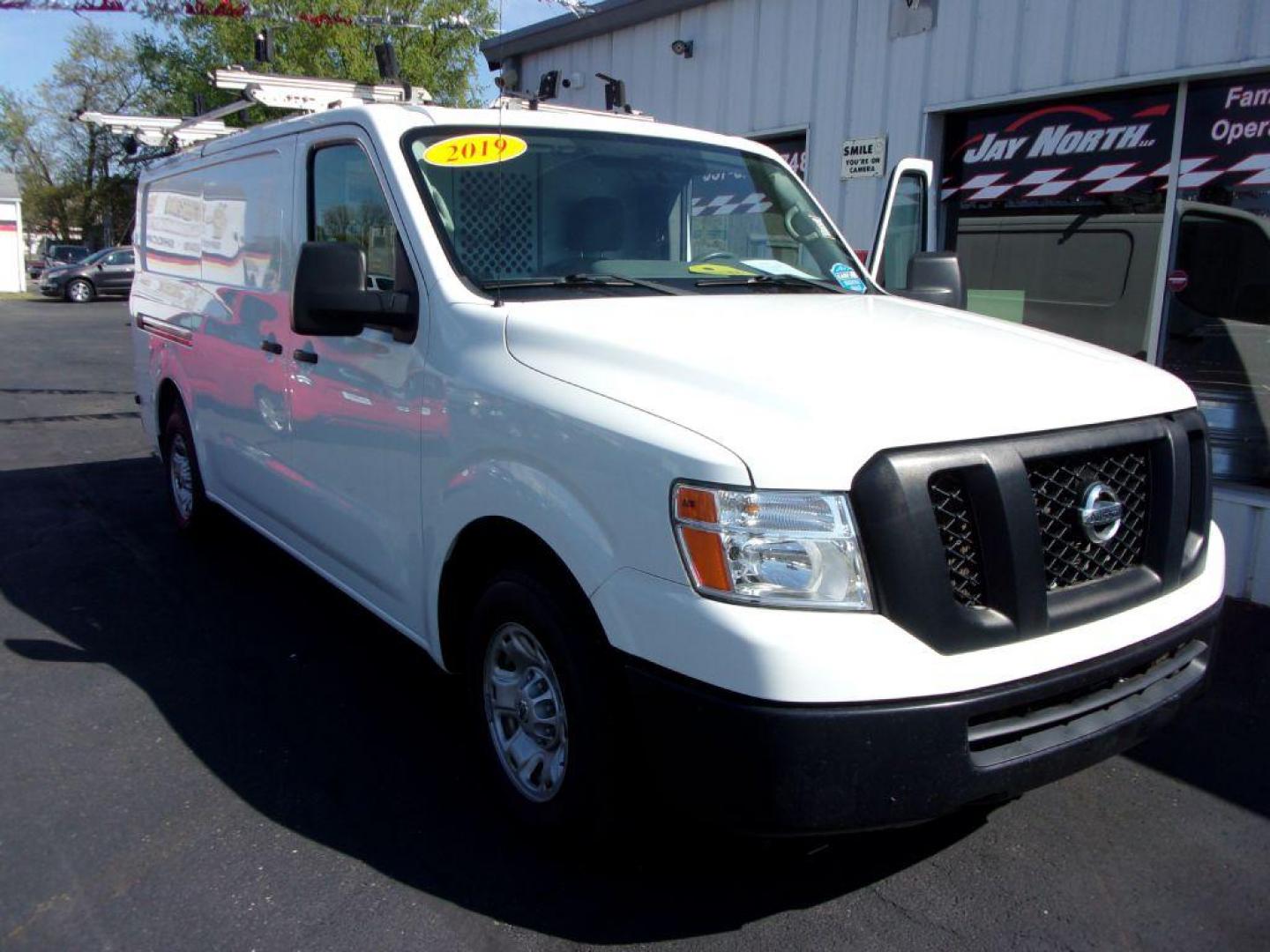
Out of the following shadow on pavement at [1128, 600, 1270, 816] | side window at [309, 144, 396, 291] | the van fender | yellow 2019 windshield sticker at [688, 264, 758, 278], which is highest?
side window at [309, 144, 396, 291]

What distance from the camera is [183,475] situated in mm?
6047

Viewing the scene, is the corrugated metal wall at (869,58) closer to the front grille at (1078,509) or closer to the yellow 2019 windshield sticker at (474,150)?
the front grille at (1078,509)

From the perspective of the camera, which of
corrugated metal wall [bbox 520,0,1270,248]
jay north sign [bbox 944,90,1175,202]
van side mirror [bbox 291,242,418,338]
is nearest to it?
van side mirror [bbox 291,242,418,338]

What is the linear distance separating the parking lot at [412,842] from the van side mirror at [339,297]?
1.47 metres

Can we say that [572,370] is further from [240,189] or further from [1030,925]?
[240,189]

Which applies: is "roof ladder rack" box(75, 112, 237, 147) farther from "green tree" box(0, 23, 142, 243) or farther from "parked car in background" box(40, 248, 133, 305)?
"green tree" box(0, 23, 142, 243)

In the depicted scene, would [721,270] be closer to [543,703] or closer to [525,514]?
[525,514]

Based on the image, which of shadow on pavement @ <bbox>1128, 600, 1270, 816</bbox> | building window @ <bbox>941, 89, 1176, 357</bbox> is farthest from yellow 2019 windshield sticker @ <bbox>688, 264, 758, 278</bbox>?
building window @ <bbox>941, 89, 1176, 357</bbox>

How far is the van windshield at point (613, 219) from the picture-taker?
133 inches

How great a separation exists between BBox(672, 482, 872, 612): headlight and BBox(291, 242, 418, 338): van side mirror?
1446mm

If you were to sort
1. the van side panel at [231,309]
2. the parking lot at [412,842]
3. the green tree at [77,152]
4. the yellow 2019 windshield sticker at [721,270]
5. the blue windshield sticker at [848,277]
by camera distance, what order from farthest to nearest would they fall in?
1. the green tree at [77,152]
2. the van side panel at [231,309]
3. the blue windshield sticker at [848,277]
4. the yellow 2019 windshield sticker at [721,270]
5. the parking lot at [412,842]

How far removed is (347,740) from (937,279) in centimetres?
287

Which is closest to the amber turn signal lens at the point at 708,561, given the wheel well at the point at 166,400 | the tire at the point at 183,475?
the tire at the point at 183,475

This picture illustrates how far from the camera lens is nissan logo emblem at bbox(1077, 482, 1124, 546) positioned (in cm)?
253
